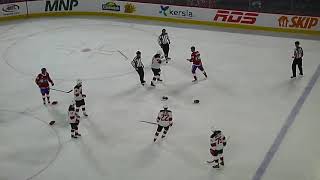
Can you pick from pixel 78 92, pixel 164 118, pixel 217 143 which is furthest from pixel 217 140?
pixel 78 92

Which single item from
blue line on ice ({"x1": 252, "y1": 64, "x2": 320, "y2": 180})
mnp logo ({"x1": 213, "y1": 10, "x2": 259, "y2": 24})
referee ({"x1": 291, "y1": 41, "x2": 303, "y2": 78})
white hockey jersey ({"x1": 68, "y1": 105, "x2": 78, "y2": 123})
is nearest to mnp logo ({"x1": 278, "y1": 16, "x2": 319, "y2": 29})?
mnp logo ({"x1": 213, "y1": 10, "x2": 259, "y2": 24})

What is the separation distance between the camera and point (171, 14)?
1703 centimetres

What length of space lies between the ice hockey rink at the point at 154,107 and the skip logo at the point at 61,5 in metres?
1.54

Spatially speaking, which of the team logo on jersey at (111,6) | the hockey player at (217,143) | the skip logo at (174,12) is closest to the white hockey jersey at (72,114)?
the hockey player at (217,143)

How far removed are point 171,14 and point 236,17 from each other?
218 cm

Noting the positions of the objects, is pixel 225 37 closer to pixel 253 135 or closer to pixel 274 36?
pixel 274 36

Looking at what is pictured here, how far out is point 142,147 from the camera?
974 cm

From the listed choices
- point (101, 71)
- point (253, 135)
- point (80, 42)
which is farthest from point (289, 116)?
point (80, 42)

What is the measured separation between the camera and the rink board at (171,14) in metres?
15.6

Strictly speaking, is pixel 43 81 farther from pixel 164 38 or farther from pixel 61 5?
pixel 61 5

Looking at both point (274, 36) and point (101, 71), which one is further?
point (274, 36)

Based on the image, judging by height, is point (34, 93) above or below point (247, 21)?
below

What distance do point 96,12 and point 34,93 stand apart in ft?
21.1

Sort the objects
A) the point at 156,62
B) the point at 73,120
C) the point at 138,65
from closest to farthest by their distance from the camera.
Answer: the point at 73,120, the point at 156,62, the point at 138,65
